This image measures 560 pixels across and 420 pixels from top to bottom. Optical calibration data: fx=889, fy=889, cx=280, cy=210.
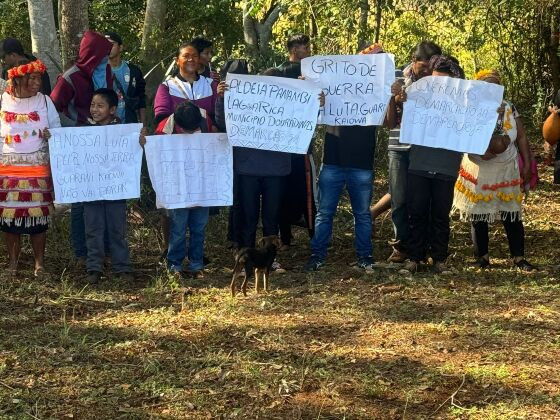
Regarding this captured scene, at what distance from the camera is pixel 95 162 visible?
700 cm

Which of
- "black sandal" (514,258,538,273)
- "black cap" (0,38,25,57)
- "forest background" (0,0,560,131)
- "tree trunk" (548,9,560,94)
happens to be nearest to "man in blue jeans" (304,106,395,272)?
"black sandal" (514,258,538,273)

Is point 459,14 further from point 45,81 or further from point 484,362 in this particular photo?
point 484,362

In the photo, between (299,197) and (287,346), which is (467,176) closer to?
(299,197)

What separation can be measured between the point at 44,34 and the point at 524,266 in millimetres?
5112

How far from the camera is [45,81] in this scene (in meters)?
7.68

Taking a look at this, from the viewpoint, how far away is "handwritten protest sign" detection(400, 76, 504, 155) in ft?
23.2

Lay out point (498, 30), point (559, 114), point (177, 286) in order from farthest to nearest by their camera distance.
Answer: point (498, 30), point (559, 114), point (177, 286)

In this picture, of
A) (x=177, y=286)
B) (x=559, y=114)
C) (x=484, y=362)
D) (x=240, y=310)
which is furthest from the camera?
(x=559, y=114)

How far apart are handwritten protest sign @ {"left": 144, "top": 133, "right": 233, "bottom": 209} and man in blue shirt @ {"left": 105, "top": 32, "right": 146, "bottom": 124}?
592 millimetres

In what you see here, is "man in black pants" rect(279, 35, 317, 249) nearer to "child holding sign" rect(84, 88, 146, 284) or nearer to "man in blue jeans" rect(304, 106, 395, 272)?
"man in blue jeans" rect(304, 106, 395, 272)

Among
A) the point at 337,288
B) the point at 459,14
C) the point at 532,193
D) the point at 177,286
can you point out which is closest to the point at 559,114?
the point at 532,193

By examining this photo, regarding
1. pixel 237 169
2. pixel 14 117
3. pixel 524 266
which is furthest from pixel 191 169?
pixel 524 266

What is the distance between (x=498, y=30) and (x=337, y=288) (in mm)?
8555

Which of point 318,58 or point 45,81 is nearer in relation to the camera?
point 318,58
